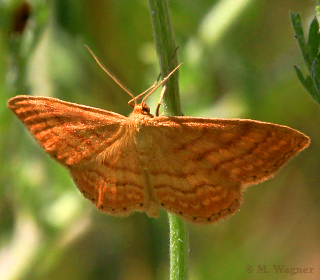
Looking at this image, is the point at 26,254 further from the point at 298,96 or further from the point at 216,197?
the point at 298,96

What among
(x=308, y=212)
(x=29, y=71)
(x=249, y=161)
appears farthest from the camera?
(x=308, y=212)

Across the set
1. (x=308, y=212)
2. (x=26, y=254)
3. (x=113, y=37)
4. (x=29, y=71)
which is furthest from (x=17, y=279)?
(x=308, y=212)

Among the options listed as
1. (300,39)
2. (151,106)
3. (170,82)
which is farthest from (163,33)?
(151,106)

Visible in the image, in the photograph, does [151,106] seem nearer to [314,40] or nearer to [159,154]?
[159,154]

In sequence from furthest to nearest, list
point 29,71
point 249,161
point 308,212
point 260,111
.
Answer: point 308,212 → point 29,71 → point 260,111 → point 249,161

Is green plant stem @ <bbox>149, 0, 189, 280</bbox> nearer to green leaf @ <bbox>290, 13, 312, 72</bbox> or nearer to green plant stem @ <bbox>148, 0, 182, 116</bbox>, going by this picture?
green plant stem @ <bbox>148, 0, 182, 116</bbox>

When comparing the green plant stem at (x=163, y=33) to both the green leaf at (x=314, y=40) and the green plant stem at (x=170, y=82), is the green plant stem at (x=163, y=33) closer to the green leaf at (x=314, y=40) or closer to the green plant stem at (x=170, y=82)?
the green plant stem at (x=170, y=82)
